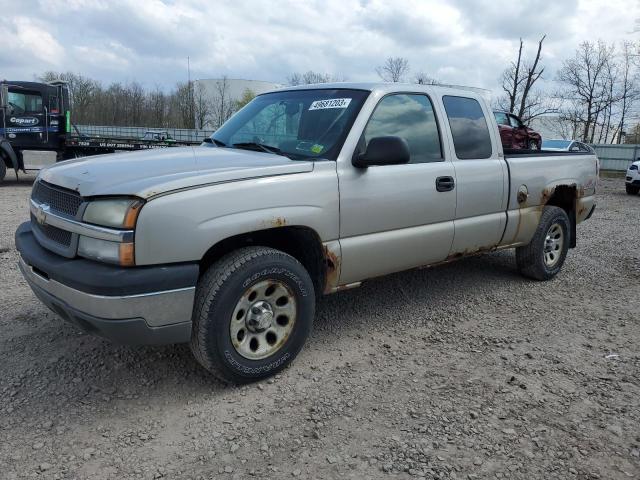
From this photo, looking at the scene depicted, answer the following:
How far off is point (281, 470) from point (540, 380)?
6.21ft

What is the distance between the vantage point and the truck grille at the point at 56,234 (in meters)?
2.94

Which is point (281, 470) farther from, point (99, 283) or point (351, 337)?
point (351, 337)

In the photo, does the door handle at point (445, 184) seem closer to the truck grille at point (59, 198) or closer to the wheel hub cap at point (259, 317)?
the wheel hub cap at point (259, 317)

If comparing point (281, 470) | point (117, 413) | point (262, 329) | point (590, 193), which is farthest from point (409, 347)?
point (590, 193)

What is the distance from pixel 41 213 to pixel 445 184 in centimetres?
288

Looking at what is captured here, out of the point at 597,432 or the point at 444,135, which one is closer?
the point at 597,432

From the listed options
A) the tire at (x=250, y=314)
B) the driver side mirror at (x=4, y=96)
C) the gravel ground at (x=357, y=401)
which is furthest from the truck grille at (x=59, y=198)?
the driver side mirror at (x=4, y=96)

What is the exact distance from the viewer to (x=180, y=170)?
3008 millimetres

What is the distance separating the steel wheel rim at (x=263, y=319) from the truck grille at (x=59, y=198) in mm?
1075

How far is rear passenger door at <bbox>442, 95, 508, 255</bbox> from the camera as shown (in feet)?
14.2

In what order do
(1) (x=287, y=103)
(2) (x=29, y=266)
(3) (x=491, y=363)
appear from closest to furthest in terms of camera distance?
(2) (x=29, y=266) → (3) (x=491, y=363) → (1) (x=287, y=103)

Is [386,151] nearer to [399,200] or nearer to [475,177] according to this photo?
[399,200]

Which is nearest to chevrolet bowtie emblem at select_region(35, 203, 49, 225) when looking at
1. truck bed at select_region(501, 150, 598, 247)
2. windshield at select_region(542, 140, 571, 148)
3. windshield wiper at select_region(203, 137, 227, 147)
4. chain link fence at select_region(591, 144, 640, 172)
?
windshield wiper at select_region(203, 137, 227, 147)

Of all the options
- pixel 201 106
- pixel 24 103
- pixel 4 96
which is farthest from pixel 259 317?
pixel 201 106
